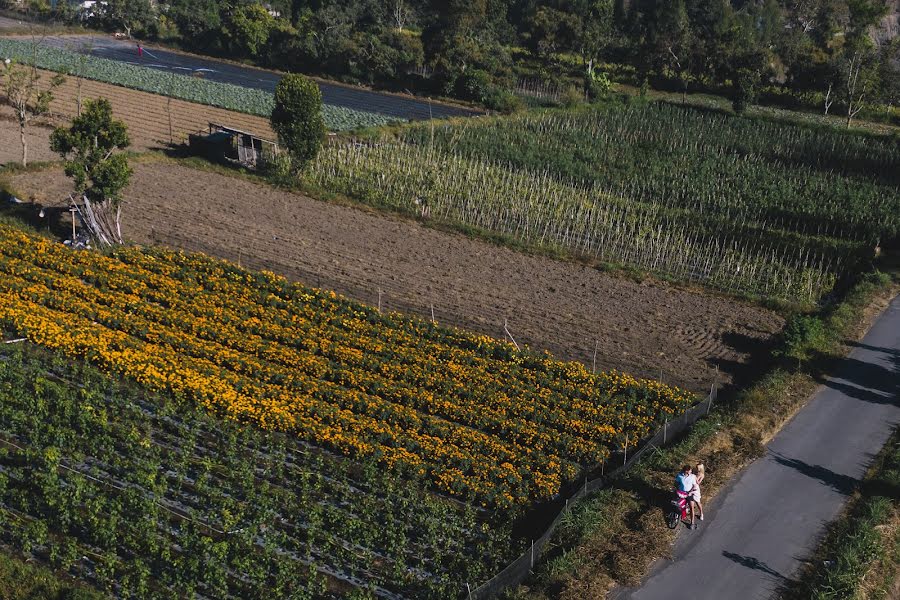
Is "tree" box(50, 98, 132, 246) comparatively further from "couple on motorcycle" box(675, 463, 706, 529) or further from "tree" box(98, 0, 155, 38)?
"tree" box(98, 0, 155, 38)

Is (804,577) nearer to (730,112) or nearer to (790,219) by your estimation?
(790,219)

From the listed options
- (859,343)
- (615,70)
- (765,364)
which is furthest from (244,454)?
(615,70)

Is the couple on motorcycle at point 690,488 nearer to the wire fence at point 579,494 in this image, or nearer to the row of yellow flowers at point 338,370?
the wire fence at point 579,494

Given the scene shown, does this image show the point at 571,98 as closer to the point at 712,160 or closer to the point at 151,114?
the point at 712,160

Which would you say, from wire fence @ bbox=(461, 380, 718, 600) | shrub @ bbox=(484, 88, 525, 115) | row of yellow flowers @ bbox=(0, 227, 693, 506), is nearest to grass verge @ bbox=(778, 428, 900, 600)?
wire fence @ bbox=(461, 380, 718, 600)

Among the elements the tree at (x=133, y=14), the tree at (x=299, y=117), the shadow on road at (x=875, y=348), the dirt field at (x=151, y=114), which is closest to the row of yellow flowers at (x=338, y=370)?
the shadow on road at (x=875, y=348)

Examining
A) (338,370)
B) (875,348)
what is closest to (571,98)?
(875,348)
